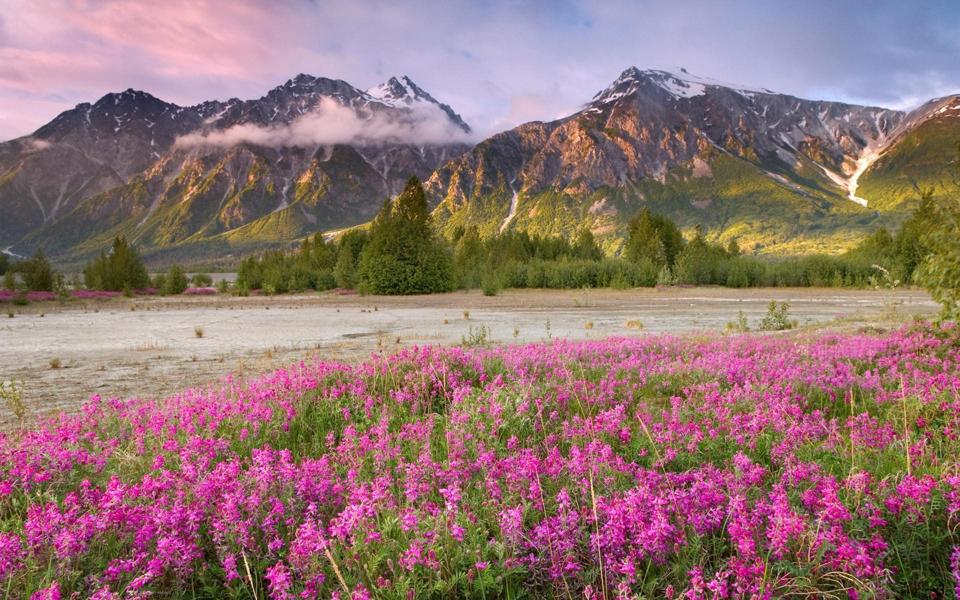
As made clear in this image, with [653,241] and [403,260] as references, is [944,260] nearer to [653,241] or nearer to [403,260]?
[403,260]

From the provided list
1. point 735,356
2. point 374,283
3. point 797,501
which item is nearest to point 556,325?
point 735,356

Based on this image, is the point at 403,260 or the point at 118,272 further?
the point at 118,272

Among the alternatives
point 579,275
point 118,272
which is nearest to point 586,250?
point 579,275

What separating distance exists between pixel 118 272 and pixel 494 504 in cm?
7386

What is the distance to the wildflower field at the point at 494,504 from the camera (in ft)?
7.99

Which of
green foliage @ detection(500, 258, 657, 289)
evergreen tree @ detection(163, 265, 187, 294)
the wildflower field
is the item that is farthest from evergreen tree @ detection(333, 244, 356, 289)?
the wildflower field

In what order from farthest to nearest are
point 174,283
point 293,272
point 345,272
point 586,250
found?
point 586,250 → point 293,272 → point 345,272 → point 174,283

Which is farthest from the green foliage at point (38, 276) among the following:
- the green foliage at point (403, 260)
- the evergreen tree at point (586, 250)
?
the evergreen tree at point (586, 250)

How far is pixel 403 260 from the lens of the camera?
57250 mm

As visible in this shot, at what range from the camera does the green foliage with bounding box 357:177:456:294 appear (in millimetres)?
56875

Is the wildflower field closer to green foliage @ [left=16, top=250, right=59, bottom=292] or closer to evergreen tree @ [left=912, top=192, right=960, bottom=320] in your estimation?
evergreen tree @ [left=912, top=192, right=960, bottom=320]

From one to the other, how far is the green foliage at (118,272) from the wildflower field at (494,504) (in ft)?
225

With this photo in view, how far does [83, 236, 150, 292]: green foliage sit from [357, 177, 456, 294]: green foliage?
27951mm

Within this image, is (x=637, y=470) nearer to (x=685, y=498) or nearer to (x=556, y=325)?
(x=685, y=498)
